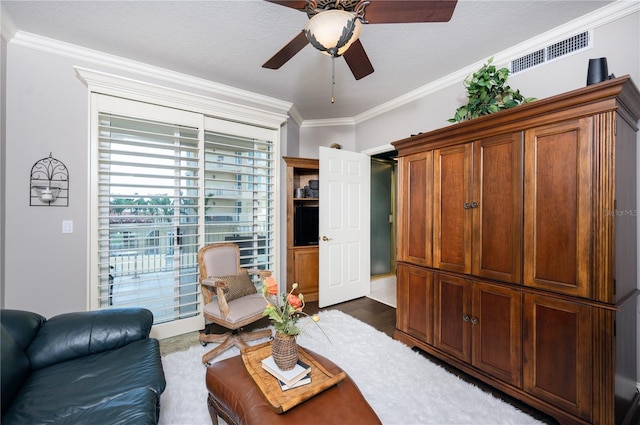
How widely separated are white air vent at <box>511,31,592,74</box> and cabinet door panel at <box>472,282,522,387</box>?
1990 millimetres

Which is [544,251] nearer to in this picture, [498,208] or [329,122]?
[498,208]

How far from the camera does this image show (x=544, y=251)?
5.76 ft

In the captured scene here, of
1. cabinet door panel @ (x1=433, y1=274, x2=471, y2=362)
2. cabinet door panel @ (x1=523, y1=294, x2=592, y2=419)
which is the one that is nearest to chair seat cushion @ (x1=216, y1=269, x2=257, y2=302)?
cabinet door panel @ (x1=433, y1=274, x2=471, y2=362)

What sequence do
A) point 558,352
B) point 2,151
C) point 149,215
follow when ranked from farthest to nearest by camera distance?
1. point 149,215
2. point 2,151
3. point 558,352

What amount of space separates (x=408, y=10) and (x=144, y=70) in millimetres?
2729

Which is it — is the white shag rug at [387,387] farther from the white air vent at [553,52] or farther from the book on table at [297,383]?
the white air vent at [553,52]

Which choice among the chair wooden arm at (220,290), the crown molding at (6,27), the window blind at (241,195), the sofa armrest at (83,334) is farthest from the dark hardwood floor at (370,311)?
the crown molding at (6,27)

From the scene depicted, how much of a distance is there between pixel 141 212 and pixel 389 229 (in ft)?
14.7

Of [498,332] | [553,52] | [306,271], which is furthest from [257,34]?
→ [498,332]

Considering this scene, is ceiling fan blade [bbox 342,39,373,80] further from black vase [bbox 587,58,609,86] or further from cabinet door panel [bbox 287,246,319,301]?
cabinet door panel [bbox 287,246,319,301]

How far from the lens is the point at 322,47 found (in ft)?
4.83

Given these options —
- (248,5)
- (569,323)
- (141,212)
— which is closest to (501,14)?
(248,5)

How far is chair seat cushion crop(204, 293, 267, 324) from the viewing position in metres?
2.37

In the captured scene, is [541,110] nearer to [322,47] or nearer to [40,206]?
[322,47]
